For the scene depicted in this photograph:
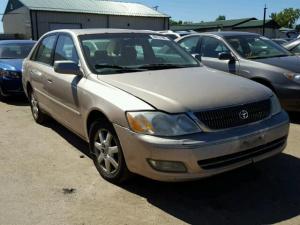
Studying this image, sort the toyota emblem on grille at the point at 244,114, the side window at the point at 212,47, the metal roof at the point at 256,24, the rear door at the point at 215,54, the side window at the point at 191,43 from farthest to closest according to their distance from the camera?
the metal roof at the point at 256,24
the side window at the point at 191,43
the side window at the point at 212,47
the rear door at the point at 215,54
the toyota emblem on grille at the point at 244,114

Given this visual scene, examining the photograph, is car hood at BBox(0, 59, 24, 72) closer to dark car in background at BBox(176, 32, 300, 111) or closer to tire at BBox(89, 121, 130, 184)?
dark car in background at BBox(176, 32, 300, 111)

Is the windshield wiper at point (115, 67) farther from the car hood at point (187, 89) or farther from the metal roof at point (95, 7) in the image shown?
the metal roof at point (95, 7)

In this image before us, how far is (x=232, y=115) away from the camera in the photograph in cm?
373

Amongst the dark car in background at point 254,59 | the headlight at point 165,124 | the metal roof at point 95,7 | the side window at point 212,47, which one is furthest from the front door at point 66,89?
the metal roof at point 95,7

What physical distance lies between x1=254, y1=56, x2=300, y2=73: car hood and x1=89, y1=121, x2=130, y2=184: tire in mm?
3827

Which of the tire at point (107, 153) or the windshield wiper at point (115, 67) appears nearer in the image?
the tire at point (107, 153)

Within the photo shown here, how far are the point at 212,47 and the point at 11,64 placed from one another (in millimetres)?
4560

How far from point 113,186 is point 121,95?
0.98m

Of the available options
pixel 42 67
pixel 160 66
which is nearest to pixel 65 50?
pixel 42 67

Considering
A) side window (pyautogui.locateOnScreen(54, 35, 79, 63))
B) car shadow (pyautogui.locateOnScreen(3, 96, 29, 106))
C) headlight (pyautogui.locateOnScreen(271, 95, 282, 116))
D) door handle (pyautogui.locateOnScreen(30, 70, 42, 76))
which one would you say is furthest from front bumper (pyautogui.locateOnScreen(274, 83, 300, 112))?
car shadow (pyautogui.locateOnScreen(3, 96, 29, 106))

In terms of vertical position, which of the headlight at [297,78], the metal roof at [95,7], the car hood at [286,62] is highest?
the metal roof at [95,7]

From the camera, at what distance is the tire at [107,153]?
13.1 ft

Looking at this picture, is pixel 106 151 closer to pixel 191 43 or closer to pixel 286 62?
pixel 286 62

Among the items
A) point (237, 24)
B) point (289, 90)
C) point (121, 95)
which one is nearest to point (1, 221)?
point (121, 95)
